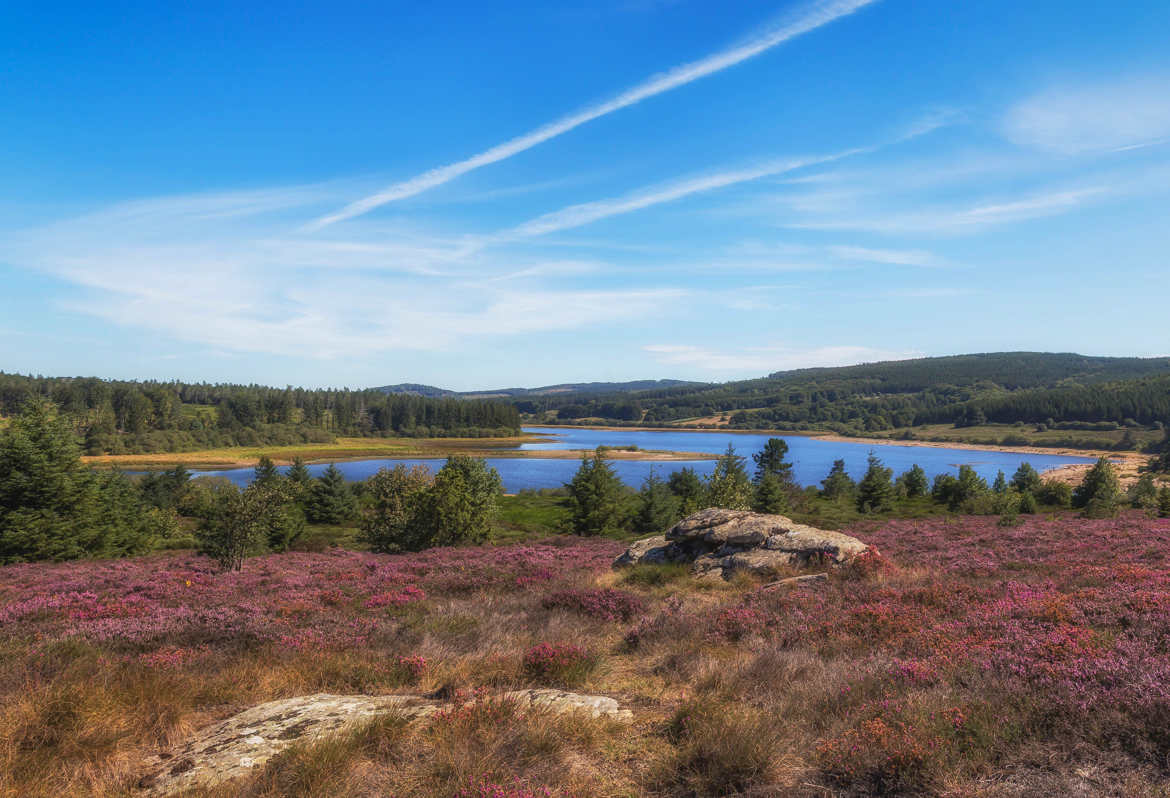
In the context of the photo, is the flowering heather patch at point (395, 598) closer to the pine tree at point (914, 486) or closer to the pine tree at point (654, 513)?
the pine tree at point (654, 513)

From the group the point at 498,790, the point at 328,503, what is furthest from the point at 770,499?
the point at 498,790

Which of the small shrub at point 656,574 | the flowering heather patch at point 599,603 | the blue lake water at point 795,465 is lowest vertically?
the blue lake water at point 795,465

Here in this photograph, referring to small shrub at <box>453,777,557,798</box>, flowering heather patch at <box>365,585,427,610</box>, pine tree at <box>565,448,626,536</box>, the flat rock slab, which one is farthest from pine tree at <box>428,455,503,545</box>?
small shrub at <box>453,777,557,798</box>

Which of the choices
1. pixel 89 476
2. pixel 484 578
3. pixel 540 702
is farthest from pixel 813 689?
pixel 89 476

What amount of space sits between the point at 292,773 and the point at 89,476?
1427 inches

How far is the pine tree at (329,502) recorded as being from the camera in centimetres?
5950

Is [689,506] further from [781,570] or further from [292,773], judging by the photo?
[292,773]

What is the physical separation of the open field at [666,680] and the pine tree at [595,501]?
106ft

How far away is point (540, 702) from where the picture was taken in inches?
246

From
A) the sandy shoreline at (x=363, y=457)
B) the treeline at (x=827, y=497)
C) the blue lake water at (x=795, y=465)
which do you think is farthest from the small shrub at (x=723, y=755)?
the sandy shoreline at (x=363, y=457)

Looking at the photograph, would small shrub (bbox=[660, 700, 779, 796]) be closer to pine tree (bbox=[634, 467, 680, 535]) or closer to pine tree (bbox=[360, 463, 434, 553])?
pine tree (bbox=[360, 463, 434, 553])

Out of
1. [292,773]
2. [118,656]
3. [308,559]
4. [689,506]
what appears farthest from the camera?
[689,506]

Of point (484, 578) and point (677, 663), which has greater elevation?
point (677, 663)

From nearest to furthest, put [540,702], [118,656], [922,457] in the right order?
[540,702]
[118,656]
[922,457]
